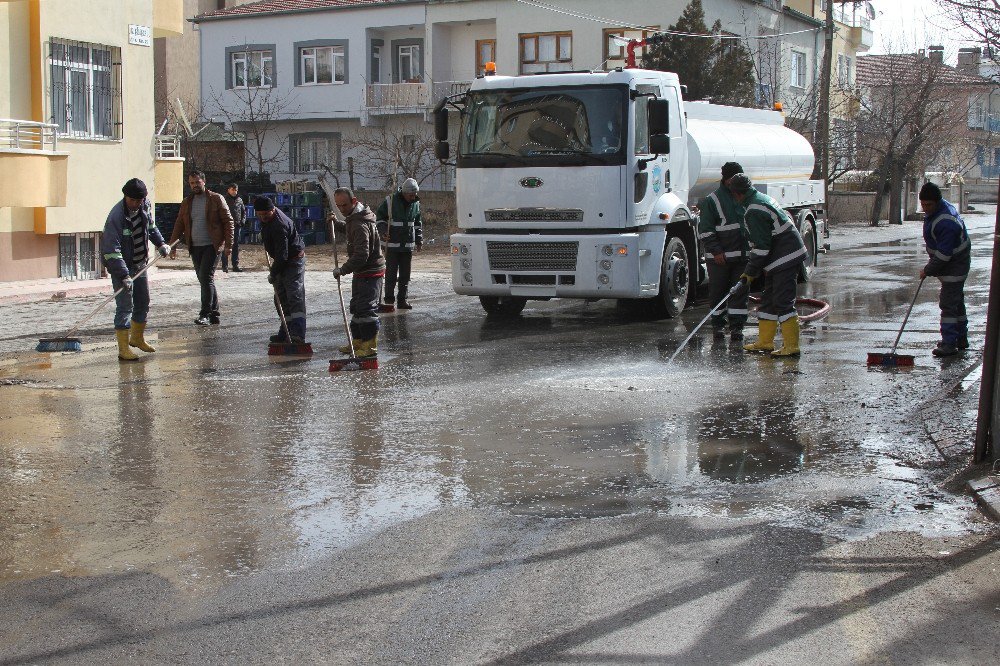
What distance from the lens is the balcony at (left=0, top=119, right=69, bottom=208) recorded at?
1850 cm

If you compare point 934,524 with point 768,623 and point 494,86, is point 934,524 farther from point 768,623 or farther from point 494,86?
point 494,86

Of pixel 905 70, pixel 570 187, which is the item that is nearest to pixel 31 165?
pixel 570 187

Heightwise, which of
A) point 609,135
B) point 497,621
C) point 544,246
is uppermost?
point 609,135

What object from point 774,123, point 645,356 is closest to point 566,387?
point 645,356

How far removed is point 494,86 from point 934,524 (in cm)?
968

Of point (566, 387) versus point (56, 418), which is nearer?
point (56, 418)

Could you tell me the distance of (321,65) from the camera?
4341 cm

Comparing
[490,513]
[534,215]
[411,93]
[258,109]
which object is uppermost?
[411,93]

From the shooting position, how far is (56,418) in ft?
30.5

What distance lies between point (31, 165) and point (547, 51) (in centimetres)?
2488

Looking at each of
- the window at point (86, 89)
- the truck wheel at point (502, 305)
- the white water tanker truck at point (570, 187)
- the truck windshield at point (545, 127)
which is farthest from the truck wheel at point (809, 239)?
the window at point (86, 89)

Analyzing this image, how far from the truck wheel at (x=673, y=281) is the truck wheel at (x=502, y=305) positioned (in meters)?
2.02

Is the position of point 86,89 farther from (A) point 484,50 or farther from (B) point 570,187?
(A) point 484,50

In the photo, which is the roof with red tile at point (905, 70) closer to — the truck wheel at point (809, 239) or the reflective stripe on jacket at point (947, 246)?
the truck wheel at point (809, 239)
